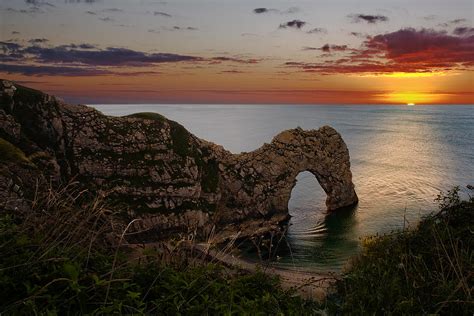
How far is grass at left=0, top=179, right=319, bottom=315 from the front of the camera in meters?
5.55

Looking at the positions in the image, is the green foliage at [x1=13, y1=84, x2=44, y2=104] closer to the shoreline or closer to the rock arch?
the rock arch

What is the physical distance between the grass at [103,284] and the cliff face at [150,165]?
34.3m

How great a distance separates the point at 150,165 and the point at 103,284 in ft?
152

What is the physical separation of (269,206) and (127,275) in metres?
53.7

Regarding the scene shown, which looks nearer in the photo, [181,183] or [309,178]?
Result: [181,183]

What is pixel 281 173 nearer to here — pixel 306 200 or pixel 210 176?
pixel 210 176

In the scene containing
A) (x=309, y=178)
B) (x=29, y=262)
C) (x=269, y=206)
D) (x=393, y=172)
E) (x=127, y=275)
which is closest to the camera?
(x=29, y=262)

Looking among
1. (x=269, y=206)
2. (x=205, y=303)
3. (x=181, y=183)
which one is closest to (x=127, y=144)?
(x=181, y=183)

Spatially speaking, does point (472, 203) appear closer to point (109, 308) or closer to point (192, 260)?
point (192, 260)

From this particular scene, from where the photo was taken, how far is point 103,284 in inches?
229

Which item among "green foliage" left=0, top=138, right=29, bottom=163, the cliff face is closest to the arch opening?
the cliff face

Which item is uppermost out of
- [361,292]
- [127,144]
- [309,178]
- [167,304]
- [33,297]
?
[33,297]

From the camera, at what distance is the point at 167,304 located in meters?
6.07

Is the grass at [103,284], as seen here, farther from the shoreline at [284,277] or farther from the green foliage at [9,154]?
the green foliage at [9,154]
